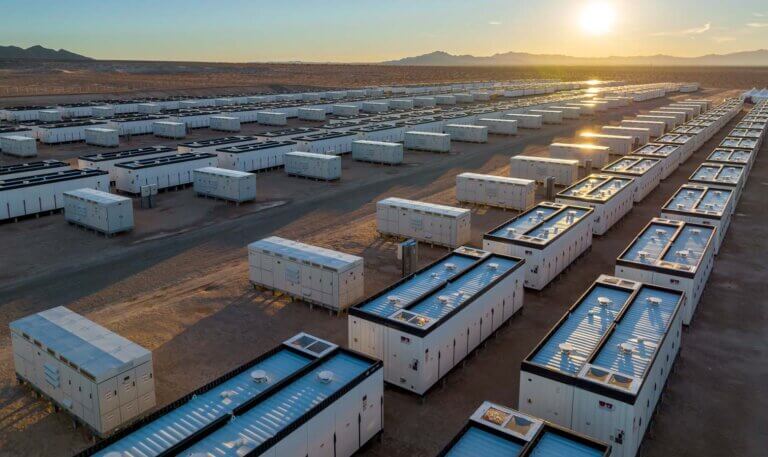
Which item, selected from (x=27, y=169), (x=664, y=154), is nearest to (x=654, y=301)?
(x=664, y=154)

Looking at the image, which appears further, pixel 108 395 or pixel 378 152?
pixel 378 152

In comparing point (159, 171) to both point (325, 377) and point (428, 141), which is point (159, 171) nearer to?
point (428, 141)

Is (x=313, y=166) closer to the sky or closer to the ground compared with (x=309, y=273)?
closer to the sky

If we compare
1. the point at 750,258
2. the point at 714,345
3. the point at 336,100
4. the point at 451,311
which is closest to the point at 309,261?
the point at 451,311

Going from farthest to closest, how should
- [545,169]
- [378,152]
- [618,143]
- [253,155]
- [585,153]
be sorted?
[618,143] < [378,152] < [585,153] < [253,155] < [545,169]

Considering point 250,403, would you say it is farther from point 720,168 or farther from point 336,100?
point 336,100

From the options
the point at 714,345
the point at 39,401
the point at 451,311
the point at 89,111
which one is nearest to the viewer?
the point at 39,401

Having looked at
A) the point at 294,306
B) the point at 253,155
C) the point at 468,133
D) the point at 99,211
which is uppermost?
the point at 468,133
